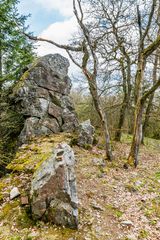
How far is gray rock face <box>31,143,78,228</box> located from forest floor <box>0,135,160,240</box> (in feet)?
0.57

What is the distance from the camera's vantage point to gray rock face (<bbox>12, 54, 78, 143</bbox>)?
909 cm

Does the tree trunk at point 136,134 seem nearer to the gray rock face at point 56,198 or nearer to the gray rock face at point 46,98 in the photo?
the gray rock face at point 46,98

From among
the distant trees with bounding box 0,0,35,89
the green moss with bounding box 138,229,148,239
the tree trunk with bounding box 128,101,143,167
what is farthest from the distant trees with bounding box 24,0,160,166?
the green moss with bounding box 138,229,148,239

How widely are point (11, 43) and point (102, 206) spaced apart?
27.3ft

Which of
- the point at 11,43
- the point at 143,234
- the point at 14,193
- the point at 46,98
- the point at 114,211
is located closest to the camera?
the point at 143,234

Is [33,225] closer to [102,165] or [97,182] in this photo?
[97,182]

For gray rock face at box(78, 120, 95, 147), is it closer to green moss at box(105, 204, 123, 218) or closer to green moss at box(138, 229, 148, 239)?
green moss at box(105, 204, 123, 218)

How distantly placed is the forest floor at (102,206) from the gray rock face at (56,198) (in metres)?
0.17

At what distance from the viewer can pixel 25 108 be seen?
9.15m

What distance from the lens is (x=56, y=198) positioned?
4277mm

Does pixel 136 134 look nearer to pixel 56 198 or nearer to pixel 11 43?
pixel 56 198

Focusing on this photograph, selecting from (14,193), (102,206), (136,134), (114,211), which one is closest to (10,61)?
(136,134)

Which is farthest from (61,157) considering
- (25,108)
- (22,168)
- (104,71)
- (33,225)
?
(104,71)

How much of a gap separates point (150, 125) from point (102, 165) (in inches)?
452
